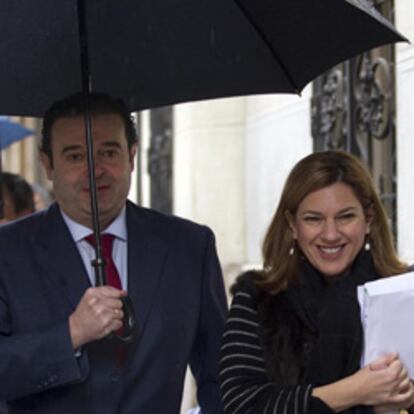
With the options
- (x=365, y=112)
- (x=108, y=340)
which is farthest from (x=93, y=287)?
(x=365, y=112)

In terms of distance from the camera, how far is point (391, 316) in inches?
161

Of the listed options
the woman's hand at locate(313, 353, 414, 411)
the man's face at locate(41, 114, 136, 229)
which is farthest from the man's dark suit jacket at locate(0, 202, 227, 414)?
the woman's hand at locate(313, 353, 414, 411)

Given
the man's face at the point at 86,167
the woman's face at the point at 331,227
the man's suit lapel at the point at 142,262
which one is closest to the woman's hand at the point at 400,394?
the woman's face at the point at 331,227

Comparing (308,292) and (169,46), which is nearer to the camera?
(308,292)

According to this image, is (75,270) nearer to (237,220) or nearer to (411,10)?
(411,10)

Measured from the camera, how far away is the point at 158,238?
191 inches

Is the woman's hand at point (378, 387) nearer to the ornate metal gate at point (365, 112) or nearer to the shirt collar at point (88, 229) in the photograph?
the shirt collar at point (88, 229)

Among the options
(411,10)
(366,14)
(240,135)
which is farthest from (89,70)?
(240,135)

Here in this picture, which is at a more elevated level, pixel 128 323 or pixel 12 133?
pixel 12 133

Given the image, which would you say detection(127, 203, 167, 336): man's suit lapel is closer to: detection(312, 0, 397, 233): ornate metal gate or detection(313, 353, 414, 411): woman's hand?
detection(313, 353, 414, 411): woman's hand

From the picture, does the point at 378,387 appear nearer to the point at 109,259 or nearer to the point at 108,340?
the point at 108,340

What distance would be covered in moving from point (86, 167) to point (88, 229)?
0.23 m

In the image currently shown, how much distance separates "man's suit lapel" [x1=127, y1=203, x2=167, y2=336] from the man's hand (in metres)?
0.34

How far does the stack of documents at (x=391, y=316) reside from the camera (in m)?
4.06
